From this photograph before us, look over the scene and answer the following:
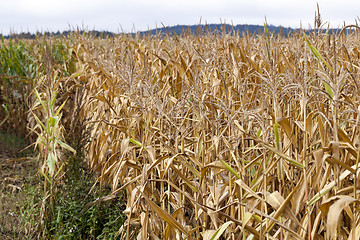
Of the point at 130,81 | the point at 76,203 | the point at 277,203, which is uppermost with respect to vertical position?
the point at 130,81

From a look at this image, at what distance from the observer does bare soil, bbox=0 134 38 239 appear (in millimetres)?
3051

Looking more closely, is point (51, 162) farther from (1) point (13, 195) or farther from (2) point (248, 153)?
(2) point (248, 153)

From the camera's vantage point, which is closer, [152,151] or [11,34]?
[152,151]

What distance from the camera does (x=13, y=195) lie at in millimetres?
3646

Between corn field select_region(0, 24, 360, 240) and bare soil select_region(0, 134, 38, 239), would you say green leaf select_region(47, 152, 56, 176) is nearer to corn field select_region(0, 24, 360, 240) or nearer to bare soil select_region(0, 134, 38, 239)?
corn field select_region(0, 24, 360, 240)

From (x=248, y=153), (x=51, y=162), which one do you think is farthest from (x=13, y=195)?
(x=248, y=153)

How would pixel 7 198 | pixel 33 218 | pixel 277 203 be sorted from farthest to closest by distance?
pixel 7 198, pixel 33 218, pixel 277 203

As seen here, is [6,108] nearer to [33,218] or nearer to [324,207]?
[33,218]

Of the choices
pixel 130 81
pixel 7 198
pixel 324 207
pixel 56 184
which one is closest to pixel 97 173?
pixel 56 184

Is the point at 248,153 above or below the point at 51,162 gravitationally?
above

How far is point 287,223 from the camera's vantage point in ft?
5.62

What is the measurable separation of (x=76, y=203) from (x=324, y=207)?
2105 millimetres

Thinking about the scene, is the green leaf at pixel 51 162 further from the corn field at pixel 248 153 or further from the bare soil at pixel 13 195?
the bare soil at pixel 13 195

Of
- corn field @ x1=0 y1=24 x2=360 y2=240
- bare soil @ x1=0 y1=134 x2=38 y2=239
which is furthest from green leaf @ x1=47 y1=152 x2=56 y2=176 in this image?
bare soil @ x1=0 y1=134 x2=38 y2=239
